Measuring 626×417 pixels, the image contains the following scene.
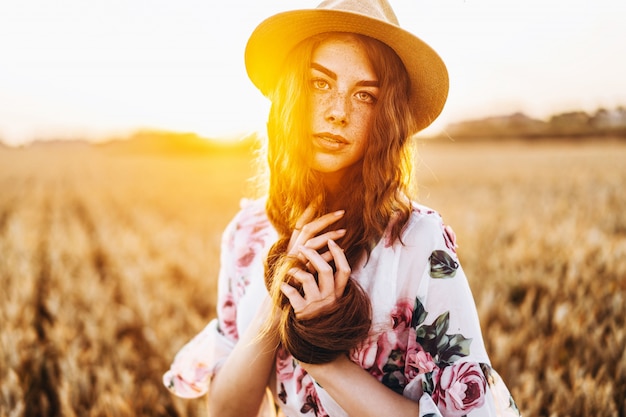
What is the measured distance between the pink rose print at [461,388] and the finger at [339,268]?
327 millimetres

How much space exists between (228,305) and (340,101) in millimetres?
862

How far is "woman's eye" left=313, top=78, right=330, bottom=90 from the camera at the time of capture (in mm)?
1350

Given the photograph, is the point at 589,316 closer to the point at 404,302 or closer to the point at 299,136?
the point at 404,302

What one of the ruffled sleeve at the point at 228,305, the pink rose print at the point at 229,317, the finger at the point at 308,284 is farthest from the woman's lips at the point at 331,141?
the pink rose print at the point at 229,317

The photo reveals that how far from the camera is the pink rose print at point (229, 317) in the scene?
1.74 metres

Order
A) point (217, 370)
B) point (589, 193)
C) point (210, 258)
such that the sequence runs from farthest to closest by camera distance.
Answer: point (589, 193)
point (210, 258)
point (217, 370)

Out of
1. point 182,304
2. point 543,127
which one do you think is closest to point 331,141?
point 182,304

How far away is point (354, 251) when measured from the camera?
51.8 inches

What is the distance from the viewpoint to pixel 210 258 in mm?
4934

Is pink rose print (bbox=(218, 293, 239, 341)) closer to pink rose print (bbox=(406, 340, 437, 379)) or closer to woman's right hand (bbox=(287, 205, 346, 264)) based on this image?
woman's right hand (bbox=(287, 205, 346, 264))

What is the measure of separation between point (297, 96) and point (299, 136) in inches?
4.3

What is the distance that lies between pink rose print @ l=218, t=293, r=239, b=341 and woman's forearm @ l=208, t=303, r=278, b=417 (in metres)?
0.17

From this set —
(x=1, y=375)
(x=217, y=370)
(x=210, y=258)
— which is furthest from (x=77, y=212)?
(x=217, y=370)

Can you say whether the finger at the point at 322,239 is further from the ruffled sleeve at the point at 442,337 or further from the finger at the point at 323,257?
the ruffled sleeve at the point at 442,337
